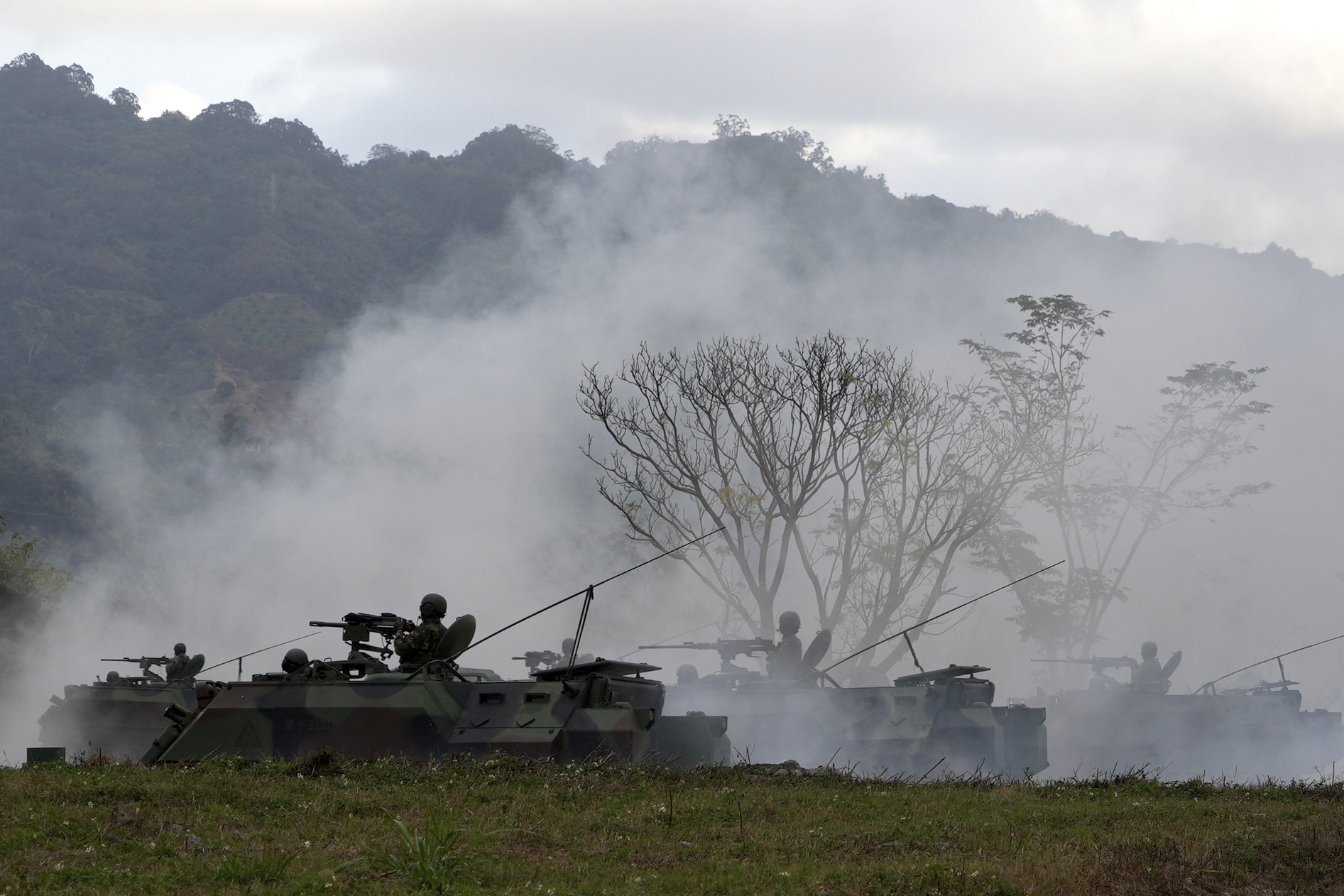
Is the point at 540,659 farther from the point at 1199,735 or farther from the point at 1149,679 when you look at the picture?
the point at 1199,735

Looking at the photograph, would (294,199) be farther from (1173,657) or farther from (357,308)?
(1173,657)

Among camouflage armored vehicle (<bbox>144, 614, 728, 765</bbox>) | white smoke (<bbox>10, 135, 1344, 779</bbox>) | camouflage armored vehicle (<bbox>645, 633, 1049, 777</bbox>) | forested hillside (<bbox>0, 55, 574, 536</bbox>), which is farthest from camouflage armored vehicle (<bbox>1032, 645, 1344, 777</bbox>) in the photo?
forested hillside (<bbox>0, 55, 574, 536</bbox>)

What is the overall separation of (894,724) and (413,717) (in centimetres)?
815

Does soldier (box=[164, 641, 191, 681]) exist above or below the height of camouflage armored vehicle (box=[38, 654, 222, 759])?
above

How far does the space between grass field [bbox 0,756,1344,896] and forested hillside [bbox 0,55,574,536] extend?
5746 centimetres

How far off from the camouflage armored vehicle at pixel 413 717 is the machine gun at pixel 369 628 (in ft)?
2.30

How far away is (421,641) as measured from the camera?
15.9 m

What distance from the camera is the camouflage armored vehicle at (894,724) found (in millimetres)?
19734

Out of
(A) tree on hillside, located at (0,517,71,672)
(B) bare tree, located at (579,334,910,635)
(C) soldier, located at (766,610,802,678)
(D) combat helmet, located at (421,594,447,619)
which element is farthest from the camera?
(A) tree on hillside, located at (0,517,71,672)

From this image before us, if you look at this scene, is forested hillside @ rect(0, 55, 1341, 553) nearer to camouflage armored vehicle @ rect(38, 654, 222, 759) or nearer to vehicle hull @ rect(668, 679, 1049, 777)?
camouflage armored vehicle @ rect(38, 654, 222, 759)

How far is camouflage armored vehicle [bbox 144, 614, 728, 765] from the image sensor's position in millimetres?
14383

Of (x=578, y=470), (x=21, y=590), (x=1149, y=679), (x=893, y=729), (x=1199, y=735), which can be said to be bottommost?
(x=893, y=729)

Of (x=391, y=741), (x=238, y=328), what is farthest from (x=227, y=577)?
(x=238, y=328)

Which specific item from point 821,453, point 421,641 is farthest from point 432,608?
point 821,453
